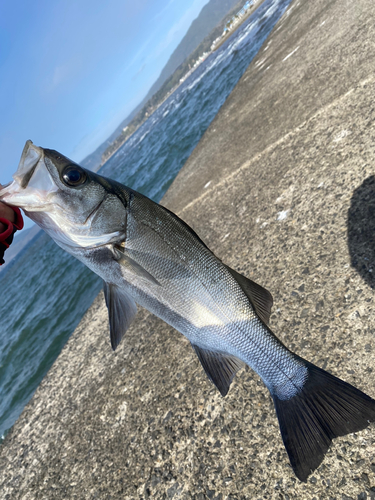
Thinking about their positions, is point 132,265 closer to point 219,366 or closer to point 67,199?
point 67,199

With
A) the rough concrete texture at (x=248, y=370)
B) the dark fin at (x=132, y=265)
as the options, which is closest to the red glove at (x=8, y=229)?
the dark fin at (x=132, y=265)

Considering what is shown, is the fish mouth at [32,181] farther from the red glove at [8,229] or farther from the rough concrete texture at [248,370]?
the rough concrete texture at [248,370]

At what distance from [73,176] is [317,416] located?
6.84 feet

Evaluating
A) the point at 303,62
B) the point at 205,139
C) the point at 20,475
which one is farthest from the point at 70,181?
the point at 205,139

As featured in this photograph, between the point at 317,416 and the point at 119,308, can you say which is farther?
the point at 119,308

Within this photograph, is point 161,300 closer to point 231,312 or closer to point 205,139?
point 231,312

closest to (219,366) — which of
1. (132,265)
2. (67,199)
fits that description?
(132,265)

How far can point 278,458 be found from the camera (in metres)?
2.08

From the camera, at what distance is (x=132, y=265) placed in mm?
2043

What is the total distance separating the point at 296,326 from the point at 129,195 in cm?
180

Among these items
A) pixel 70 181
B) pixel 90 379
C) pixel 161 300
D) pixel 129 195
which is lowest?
pixel 90 379

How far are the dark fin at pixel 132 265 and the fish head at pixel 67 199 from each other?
3.8 inches

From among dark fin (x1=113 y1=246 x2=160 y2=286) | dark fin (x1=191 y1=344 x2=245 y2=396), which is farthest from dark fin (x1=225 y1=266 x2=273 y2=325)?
dark fin (x1=113 y1=246 x2=160 y2=286)

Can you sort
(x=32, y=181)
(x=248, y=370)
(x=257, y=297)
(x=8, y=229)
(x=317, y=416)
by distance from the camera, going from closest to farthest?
(x=317, y=416)
(x=8, y=229)
(x=32, y=181)
(x=257, y=297)
(x=248, y=370)
